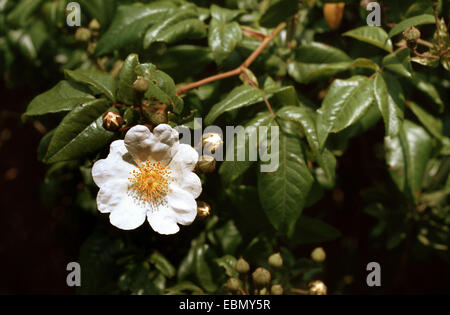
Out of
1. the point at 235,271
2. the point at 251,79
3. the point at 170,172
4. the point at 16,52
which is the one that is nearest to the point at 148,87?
the point at 170,172

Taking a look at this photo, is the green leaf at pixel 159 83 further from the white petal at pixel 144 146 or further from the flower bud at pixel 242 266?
the flower bud at pixel 242 266

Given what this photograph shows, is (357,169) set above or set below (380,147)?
below

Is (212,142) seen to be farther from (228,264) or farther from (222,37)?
(228,264)

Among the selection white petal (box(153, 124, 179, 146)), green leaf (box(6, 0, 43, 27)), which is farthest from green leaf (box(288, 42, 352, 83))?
green leaf (box(6, 0, 43, 27))

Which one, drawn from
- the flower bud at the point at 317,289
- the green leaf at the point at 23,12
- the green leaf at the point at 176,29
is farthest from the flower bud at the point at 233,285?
the green leaf at the point at 23,12

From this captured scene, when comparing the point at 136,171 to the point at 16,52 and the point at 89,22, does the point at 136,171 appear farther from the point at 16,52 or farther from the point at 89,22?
the point at 16,52
